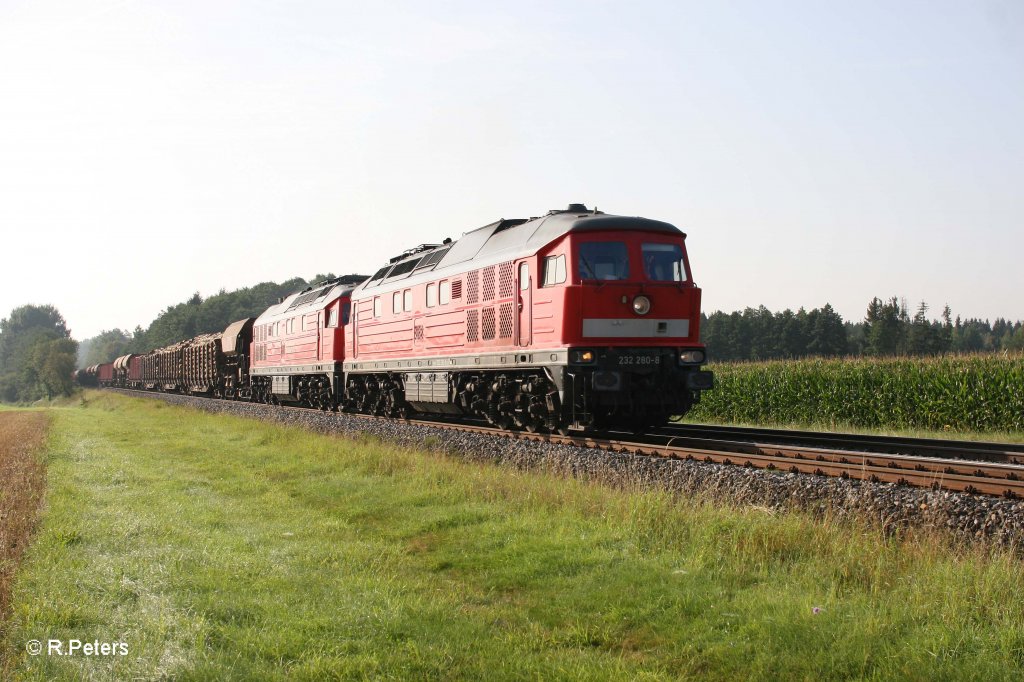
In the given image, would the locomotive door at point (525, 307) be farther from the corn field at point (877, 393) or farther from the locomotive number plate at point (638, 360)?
the corn field at point (877, 393)

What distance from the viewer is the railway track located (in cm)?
933

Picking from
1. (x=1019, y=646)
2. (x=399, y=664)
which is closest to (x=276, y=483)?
(x=399, y=664)

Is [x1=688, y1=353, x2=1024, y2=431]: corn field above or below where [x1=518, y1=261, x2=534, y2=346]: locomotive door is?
below

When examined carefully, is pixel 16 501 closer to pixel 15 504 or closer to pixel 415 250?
pixel 15 504

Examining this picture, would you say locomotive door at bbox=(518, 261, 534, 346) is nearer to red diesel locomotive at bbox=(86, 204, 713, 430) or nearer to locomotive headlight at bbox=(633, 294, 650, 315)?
red diesel locomotive at bbox=(86, 204, 713, 430)

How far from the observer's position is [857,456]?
11.8 meters

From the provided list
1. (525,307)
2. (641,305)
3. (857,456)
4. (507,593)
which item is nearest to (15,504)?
(507,593)

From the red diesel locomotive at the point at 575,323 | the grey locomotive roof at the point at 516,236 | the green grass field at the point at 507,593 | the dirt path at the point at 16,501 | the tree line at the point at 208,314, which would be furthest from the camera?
the tree line at the point at 208,314

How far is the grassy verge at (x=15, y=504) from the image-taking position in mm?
7346

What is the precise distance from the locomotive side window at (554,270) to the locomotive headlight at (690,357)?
8.16 ft

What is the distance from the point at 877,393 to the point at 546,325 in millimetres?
14287

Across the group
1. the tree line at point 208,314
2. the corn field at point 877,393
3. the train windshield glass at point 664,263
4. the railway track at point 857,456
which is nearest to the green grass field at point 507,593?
the railway track at point 857,456

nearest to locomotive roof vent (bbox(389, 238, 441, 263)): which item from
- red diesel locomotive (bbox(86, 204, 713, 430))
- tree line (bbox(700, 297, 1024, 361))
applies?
red diesel locomotive (bbox(86, 204, 713, 430))

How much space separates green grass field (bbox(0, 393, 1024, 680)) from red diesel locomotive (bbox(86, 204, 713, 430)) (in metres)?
3.94
